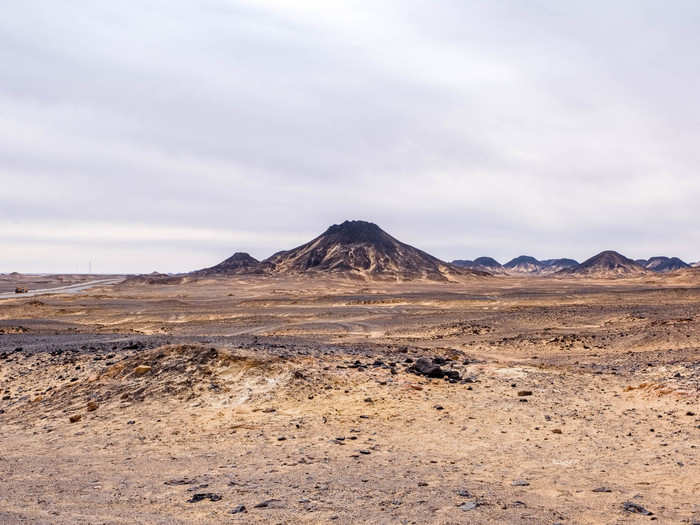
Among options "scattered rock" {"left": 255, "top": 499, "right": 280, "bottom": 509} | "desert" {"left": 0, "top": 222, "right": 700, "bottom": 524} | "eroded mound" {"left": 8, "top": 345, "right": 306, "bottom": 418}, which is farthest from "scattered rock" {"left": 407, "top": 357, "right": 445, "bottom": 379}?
"scattered rock" {"left": 255, "top": 499, "right": 280, "bottom": 509}

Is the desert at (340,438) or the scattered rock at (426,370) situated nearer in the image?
the desert at (340,438)

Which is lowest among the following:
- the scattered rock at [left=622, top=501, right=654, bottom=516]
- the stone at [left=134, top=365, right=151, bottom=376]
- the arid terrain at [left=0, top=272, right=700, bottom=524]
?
the arid terrain at [left=0, top=272, right=700, bottom=524]

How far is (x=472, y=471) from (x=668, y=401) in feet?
23.5

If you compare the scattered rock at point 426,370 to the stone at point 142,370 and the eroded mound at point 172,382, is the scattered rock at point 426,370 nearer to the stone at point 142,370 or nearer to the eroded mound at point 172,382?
the eroded mound at point 172,382

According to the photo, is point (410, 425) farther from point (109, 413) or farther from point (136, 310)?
point (136, 310)

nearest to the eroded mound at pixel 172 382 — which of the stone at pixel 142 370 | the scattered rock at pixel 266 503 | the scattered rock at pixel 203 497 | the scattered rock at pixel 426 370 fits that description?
the stone at pixel 142 370

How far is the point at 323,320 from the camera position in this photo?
41.6 meters

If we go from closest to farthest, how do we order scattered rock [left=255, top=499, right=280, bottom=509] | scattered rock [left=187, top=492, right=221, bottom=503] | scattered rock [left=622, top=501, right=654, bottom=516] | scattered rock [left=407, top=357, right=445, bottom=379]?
scattered rock [left=622, top=501, right=654, bottom=516]
scattered rock [left=255, top=499, right=280, bottom=509]
scattered rock [left=187, top=492, right=221, bottom=503]
scattered rock [left=407, top=357, right=445, bottom=379]

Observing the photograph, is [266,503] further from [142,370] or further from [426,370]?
[142,370]

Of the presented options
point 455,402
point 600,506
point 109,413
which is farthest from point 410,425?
point 109,413

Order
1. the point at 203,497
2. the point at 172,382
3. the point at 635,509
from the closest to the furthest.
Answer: the point at 635,509 < the point at 203,497 < the point at 172,382

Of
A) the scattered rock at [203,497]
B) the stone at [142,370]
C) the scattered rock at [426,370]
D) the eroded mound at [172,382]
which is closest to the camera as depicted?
the scattered rock at [203,497]

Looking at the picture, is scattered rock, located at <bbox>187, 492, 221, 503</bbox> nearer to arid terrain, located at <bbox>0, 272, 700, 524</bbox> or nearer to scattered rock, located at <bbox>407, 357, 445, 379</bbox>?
arid terrain, located at <bbox>0, 272, 700, 524</bbox>

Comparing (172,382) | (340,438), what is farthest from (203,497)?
(172,382)
